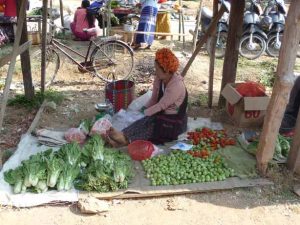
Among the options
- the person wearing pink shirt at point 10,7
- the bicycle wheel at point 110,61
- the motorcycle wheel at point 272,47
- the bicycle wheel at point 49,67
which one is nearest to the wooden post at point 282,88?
the bicycle wheel at point 110,61

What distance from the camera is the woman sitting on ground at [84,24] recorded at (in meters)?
10.2

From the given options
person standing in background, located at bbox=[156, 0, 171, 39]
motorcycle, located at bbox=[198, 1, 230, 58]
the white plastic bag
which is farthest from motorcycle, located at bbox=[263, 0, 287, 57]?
the white plastic bag

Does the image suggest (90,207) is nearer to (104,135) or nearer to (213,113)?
(104,135)

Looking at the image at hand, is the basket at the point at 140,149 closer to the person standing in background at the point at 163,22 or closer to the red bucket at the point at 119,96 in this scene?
the red bucket at the point at 119,96

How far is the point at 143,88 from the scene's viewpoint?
788 cm

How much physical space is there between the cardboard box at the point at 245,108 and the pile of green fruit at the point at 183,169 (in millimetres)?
1242

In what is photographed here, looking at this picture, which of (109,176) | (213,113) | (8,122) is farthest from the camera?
(213,113)

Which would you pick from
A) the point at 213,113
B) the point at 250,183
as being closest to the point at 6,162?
the point at 250,183

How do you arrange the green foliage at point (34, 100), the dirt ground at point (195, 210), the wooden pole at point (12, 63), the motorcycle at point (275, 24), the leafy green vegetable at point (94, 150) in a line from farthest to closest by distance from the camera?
the motorcycle at point (275, 24), the green foliage at point (34, 100), the leafy green vegetable at point (94, 150), the wooden pole at point (12, 63), the dirt ground at point (195, 210)

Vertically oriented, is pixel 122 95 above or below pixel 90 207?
above

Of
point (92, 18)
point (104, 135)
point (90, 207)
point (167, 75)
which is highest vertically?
point (92, 18)

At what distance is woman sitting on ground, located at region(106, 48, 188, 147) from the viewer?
204 inches

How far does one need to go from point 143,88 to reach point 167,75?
8.69 ft

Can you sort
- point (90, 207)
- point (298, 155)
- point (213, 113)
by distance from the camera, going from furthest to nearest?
point (213, 113)
point (298, 155)
point (90, 207)
